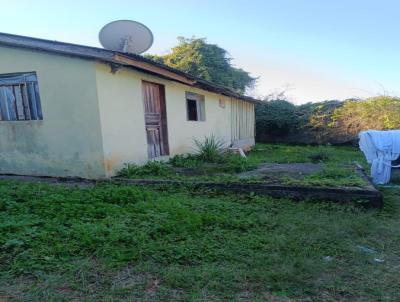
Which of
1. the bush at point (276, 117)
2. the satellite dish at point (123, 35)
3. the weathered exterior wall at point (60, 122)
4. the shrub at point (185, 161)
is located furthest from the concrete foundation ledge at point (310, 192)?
the bush at point (276, 117)

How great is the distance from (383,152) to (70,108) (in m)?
6.18

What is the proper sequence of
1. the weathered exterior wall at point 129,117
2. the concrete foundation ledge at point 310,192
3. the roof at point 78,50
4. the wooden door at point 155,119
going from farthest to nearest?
the wooden door at point 155,119 → the weathered exterior wall at point 129,117 → the roof at point 78,50 → the concrete foundation ledge at point 310,192

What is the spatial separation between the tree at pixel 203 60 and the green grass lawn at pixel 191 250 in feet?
57.0

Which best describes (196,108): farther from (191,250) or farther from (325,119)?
(191,250)

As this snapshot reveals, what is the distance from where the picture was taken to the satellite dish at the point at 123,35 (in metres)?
7.40

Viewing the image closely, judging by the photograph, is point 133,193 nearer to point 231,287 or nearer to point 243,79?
point 231,287

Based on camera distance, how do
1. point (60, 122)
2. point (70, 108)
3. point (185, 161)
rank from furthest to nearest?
point (185, 161) < point (60, 122) < point (70, 108)

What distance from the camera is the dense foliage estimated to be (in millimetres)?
13211

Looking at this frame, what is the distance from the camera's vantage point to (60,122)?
5.78 meters

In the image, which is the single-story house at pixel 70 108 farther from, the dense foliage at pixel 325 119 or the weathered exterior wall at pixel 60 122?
the dense foliage at pixel 325 119

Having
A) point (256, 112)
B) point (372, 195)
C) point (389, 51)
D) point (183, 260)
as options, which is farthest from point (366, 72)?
point (183, 260)

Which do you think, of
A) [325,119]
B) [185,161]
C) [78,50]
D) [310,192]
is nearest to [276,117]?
[325,119]

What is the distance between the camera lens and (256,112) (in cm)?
1731

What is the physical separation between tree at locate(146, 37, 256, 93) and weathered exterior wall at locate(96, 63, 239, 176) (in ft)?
38.8
